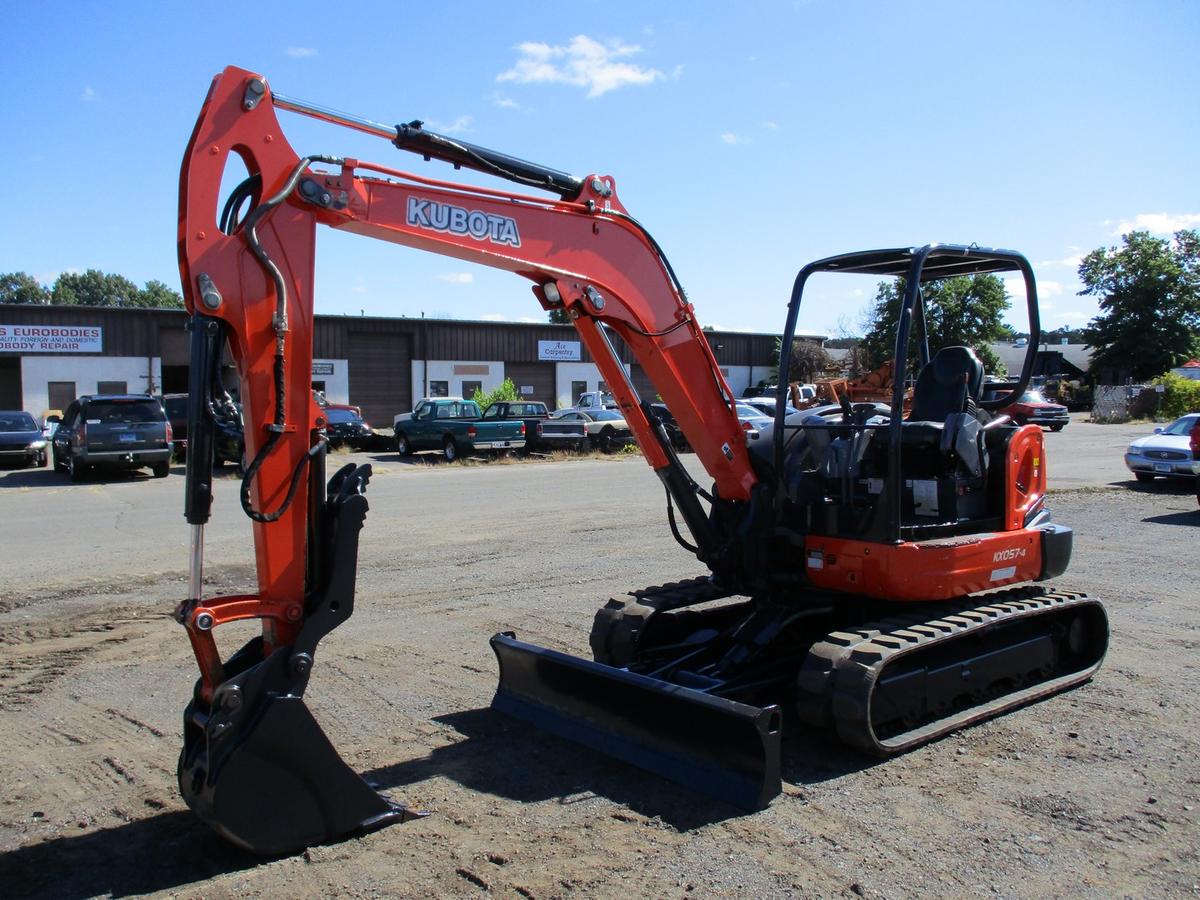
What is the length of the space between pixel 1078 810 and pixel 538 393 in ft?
149

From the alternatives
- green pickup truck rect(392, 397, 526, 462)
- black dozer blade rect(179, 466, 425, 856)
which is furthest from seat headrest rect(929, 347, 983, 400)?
green pickup truck rect(392, 397, 526, 462)

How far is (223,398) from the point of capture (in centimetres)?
429

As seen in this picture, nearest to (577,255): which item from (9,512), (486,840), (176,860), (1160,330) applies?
(486,840)

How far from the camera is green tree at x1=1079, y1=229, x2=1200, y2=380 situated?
59656 mm

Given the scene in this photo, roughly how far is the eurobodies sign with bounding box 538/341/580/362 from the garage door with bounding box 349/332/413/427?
21.6ft

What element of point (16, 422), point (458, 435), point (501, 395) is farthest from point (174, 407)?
point (501, 395)

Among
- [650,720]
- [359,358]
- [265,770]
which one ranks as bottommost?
[650,720]

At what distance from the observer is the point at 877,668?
5.36m

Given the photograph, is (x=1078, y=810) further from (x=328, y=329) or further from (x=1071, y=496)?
(x=328, y=329)

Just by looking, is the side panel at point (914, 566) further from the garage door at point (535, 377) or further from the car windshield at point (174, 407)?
the garage door at point (535, 377)

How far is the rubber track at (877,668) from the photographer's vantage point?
5340 millimetres

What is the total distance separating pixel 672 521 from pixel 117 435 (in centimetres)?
1766

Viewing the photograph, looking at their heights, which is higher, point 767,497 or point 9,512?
point 767,497

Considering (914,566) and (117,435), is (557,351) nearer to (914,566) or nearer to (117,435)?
(117,435)
